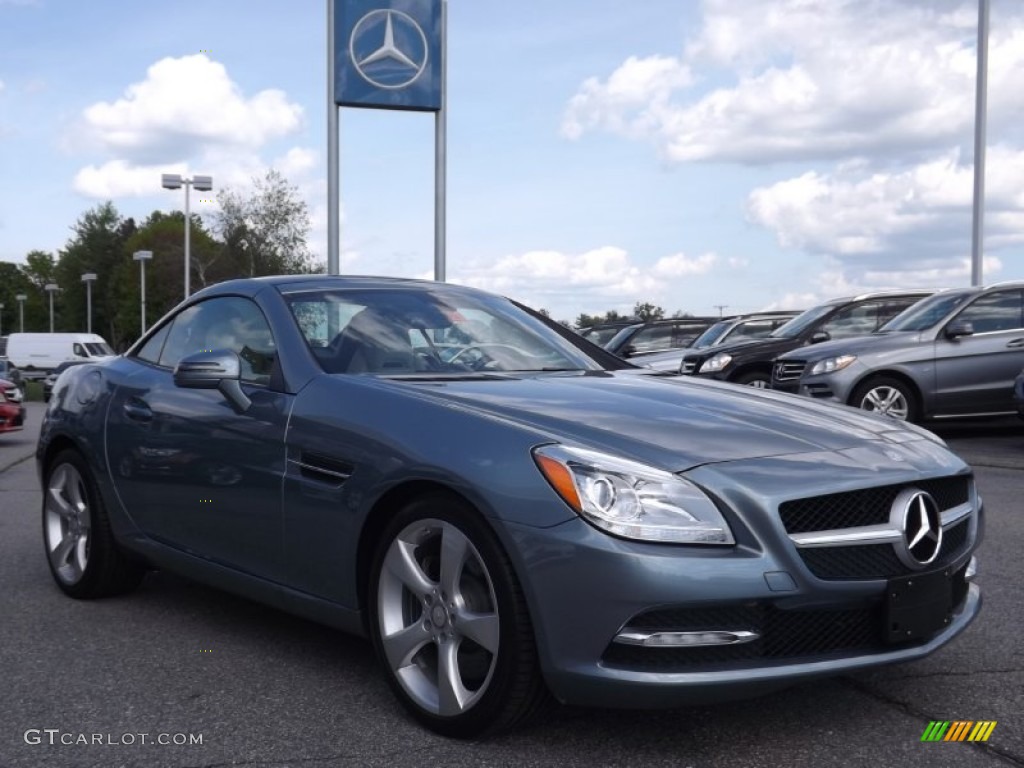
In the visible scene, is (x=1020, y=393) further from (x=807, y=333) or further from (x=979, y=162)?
(x=979, y=162)

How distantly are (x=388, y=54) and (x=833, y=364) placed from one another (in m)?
8.90

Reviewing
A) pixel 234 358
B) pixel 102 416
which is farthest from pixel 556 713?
pixel 102 416

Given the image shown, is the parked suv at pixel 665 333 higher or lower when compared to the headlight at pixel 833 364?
higher

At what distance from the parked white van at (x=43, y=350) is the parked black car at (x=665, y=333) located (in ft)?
97.1

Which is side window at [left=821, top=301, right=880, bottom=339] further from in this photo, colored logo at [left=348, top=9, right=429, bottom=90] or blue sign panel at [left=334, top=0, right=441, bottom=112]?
colored logo at [left=348, top=9, right=429, bottom=90]

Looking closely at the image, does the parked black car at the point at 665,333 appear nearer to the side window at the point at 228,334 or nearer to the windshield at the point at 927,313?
the windshield at the point at 927,313

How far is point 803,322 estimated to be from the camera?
16641 mm

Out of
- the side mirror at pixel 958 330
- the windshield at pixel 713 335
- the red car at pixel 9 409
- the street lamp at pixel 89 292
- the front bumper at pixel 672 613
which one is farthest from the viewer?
the street lamp at pixel 89 292

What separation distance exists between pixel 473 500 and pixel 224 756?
3.21ft

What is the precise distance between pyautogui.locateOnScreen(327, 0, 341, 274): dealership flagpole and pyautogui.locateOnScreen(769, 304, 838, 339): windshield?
6390 mm

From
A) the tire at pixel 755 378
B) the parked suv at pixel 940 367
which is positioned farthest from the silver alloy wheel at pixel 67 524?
the tire at pixel 755 378

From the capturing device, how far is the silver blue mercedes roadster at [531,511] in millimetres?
3172

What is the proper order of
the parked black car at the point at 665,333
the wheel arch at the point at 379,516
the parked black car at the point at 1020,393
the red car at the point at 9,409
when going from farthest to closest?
the parked black car at the point at 665,333 → the red car at the point at 9,409 → the parked black car at the point at 1020,393 → the wheel arch at the point at 379,516

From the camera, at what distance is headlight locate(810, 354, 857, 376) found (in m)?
12.9
